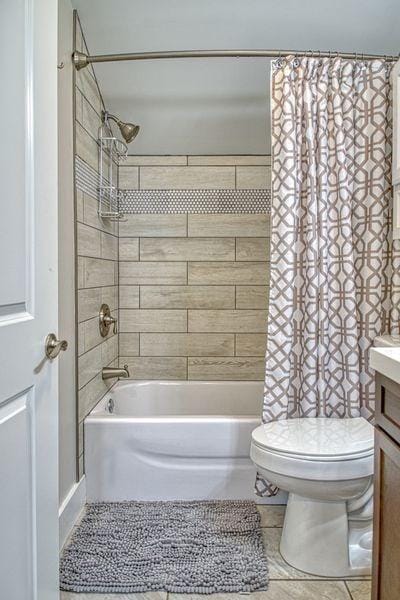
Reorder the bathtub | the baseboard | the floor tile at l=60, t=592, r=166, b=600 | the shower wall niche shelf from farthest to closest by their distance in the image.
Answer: the shower wall niche shelf
the bathtub
the baseboard
the floor tile at l=60, t=592, r=166, b=600

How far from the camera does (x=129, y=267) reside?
3059 mm

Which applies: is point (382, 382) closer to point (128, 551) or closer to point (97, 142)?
point (128, 551)

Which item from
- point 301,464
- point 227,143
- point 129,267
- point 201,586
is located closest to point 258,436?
point 301,464

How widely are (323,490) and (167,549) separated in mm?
677

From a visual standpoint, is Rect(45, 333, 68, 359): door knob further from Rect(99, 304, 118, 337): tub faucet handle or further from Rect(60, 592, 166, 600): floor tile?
Rect(99, 304, 118, 337): tub faucet handle

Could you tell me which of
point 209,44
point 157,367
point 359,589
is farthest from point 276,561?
point 209,44

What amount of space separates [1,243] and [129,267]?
80.8 inches

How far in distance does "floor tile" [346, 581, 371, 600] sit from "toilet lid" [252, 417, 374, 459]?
48cm

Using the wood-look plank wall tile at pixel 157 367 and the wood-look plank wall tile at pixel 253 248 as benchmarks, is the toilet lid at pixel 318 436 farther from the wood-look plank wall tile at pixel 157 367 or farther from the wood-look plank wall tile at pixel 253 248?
the wood-look plank wall tile at pixel 253 248

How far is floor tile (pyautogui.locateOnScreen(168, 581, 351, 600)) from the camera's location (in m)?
1.61

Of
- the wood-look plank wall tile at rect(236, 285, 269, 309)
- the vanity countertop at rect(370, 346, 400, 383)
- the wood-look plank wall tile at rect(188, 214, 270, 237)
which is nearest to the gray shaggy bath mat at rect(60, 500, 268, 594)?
the vanity countertop at rect(370, 346, 400, 383)

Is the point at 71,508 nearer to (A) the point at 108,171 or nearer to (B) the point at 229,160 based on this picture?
(A) the point at 108,171

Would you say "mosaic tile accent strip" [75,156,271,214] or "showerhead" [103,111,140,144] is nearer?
"showerhead" [103,111,140,144]

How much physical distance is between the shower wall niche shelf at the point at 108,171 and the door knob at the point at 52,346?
1.38 m
